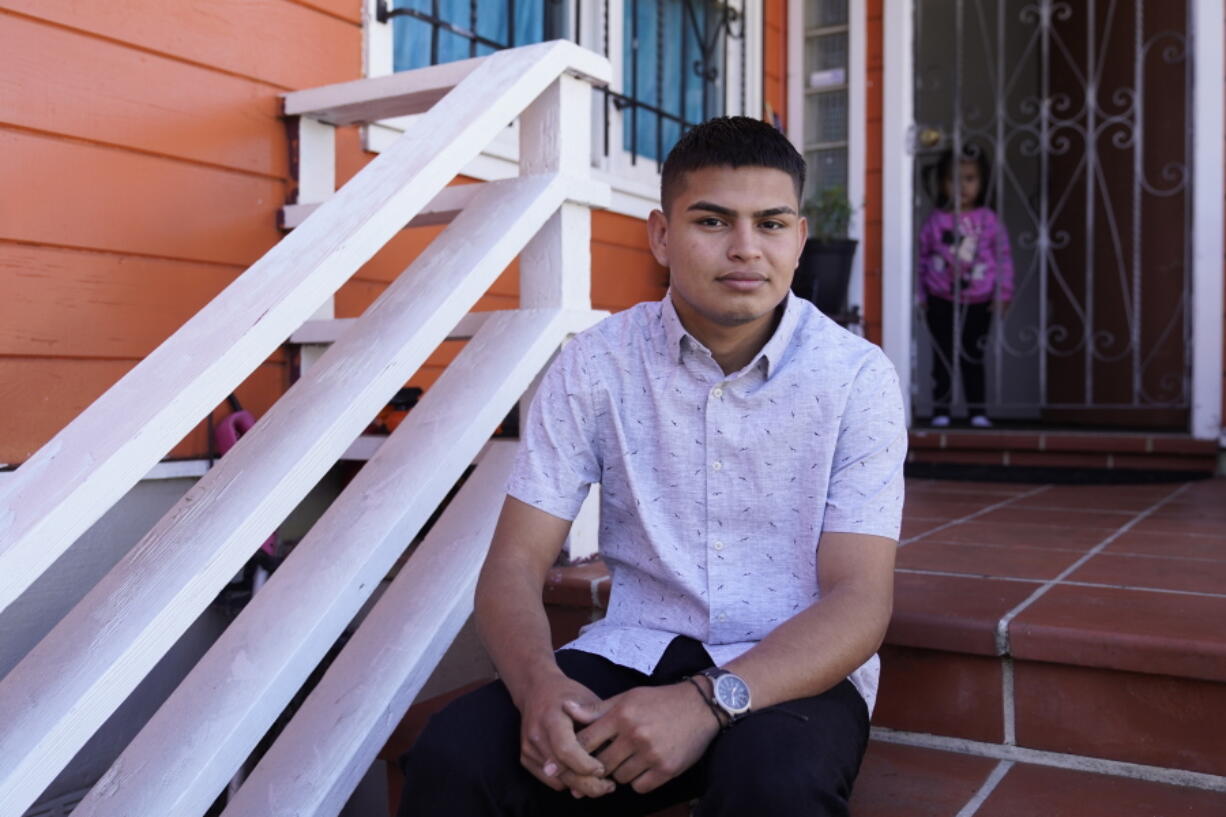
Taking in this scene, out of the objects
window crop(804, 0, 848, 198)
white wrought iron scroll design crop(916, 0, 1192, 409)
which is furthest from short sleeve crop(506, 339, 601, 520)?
window crop(804, 0, 848, 198)

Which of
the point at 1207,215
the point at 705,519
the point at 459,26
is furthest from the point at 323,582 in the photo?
the point at 1207,215

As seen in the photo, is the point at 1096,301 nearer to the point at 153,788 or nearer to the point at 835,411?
the point at 835,411

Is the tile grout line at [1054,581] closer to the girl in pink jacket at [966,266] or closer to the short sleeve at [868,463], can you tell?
the short sleeve at [868,463]

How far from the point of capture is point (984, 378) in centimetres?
502

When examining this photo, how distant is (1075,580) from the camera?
2037 mm

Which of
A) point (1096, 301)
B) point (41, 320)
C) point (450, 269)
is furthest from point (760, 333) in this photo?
point (1096, 301)

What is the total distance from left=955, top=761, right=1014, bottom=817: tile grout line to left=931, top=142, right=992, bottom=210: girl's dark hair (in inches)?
152

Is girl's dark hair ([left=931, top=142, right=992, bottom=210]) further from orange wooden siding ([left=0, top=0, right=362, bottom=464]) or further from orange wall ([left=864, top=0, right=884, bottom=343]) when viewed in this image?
orange wooden siding ([left=0, top=0, right=362, bottom=464])

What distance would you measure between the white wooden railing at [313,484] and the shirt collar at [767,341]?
477 mm

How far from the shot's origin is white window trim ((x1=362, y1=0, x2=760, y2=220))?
2.73 meters

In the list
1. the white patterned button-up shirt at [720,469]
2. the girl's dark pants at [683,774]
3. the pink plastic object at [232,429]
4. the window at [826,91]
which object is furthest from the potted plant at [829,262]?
the girl's dark pants at [683,774]

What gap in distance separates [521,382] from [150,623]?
0.86m

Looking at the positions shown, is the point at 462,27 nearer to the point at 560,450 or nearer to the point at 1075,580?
the point at 560,450

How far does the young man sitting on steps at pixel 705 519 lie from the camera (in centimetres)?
126
